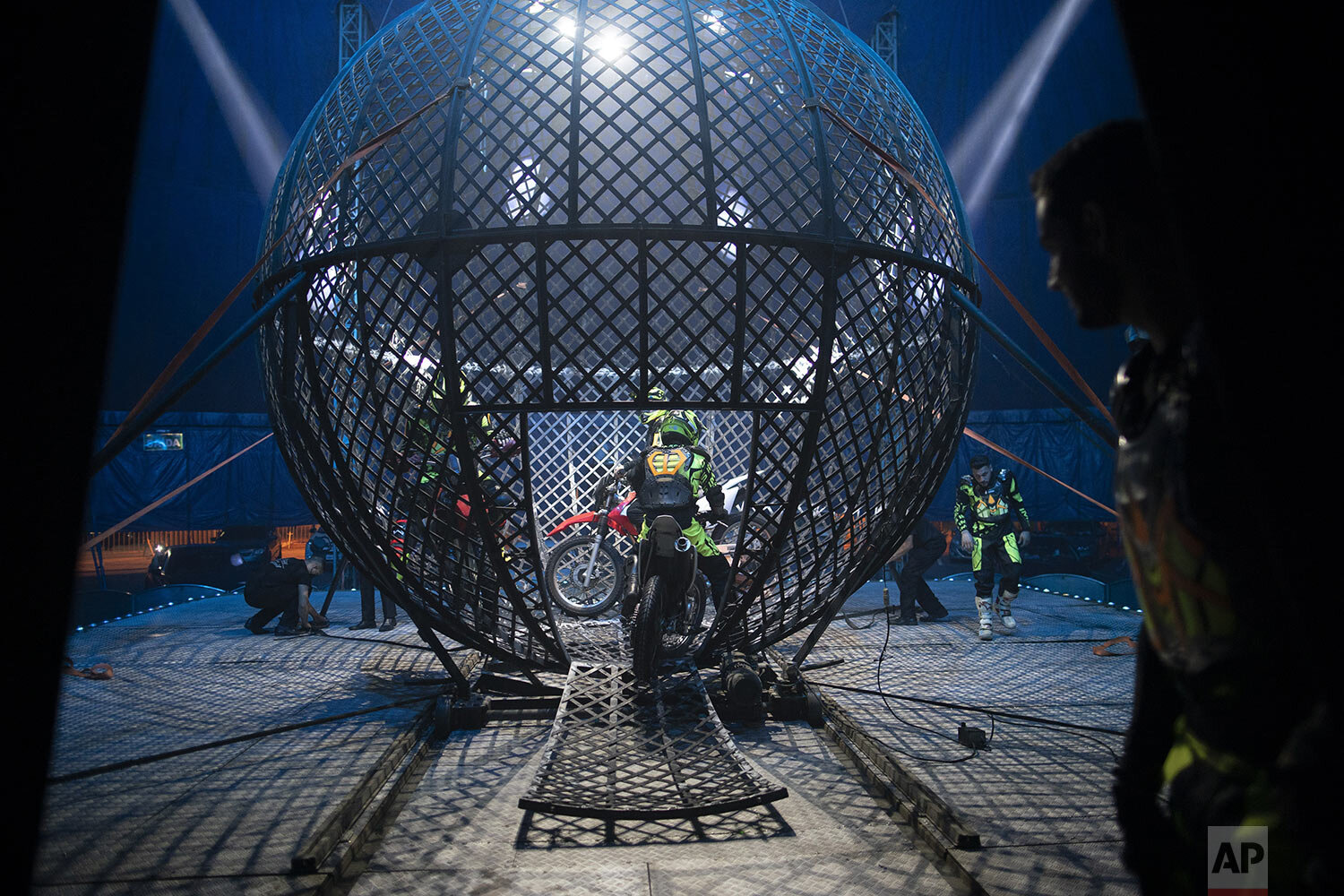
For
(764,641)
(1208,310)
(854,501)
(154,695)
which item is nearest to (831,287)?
(854,501)

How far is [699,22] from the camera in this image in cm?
310

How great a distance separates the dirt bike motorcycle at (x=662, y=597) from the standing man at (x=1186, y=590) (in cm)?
292

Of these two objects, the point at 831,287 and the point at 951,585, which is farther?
the point at 951,585

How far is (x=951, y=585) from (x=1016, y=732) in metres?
6.23

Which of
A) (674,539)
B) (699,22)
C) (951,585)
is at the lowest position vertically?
(951,585)

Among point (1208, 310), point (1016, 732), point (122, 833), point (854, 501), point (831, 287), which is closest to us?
point (1208, 310)

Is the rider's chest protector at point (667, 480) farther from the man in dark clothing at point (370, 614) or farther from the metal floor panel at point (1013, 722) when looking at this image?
the man in dark clothing at point (370, 614)

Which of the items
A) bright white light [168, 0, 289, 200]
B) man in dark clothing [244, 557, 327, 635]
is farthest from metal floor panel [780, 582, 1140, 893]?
bright white light [168, 0, 289, 200]

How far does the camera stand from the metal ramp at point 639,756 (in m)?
2.65

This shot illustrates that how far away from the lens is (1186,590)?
0.92 m

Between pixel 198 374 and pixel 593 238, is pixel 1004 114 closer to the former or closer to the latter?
pixel 593 238

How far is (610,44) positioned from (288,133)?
38.7 feet


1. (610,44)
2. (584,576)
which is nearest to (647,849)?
(610,44)

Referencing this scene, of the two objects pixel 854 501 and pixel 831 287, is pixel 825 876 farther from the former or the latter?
pixel 831 287
